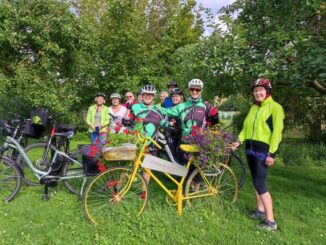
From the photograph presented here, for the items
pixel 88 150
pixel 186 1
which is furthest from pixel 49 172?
pixel 186 1

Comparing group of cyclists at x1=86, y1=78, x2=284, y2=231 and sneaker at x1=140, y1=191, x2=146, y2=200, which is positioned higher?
group of cyclists at x1=86, y1=78, x2=284, y2=231

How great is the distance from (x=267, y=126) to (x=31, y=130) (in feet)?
12.0

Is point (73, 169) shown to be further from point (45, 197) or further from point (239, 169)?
point (239, 169)

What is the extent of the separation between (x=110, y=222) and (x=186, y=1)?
17206 mm

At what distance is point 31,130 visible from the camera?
5.50m

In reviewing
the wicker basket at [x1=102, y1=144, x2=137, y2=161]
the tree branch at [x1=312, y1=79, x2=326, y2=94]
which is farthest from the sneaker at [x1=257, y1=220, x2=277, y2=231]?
the tree branch at [x1=312, y1=79, x2=326, y2=94]

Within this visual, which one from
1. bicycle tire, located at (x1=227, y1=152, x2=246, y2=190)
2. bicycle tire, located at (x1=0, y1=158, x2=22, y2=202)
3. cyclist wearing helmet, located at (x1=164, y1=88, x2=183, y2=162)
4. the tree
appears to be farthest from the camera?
the tree

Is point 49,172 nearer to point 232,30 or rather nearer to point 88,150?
point 88,150

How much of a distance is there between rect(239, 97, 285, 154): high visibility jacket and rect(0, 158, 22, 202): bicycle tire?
11.0 ft

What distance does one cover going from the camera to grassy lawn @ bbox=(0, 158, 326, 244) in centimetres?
377

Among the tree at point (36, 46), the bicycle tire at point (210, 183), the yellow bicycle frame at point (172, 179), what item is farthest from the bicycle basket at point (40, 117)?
the tree at point (36, 46)

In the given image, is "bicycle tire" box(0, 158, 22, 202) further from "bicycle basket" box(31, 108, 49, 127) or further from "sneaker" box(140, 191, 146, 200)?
"sneaker" box(140, 191, 146, 200)

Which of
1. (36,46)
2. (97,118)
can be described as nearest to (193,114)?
(97,118)

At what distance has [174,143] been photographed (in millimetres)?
5215
